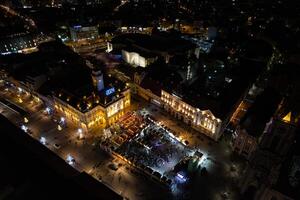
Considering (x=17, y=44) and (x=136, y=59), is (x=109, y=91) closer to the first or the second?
(x=136, y=59)

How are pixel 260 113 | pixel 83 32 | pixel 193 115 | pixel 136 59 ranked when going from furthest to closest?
pixel 83 32 → pixel 136 59 → pixel 193 115 → pixel 260 113

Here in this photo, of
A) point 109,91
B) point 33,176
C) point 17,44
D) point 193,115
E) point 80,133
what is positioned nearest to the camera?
point 33,176

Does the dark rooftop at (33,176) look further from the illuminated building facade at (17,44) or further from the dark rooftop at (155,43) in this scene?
the illuminated building facade at (17,44)

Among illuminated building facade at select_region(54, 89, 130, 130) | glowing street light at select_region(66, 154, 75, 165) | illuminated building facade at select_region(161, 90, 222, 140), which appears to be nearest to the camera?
glowing street light at select_region(66, 154, 75, 165)

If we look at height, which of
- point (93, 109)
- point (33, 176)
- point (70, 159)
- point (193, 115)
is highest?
point (33, 176)

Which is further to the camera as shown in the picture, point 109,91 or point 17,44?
point 17,44

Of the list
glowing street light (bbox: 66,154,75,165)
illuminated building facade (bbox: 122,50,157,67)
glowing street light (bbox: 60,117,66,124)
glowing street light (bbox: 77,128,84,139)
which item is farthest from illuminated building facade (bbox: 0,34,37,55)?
glowing street light (bbox: 66,154,75,165)

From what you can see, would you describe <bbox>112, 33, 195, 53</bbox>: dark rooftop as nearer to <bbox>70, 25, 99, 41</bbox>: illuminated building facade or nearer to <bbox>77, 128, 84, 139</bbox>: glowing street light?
<bbox>70, 25, 99, 41</bbox>: illuminated building facade

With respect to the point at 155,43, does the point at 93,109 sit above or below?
below

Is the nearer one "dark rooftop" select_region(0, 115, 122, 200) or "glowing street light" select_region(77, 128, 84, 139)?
"dark rooftop" select_region(0, 115, 122, 200)

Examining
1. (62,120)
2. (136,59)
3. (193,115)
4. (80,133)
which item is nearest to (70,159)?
(80,133)
